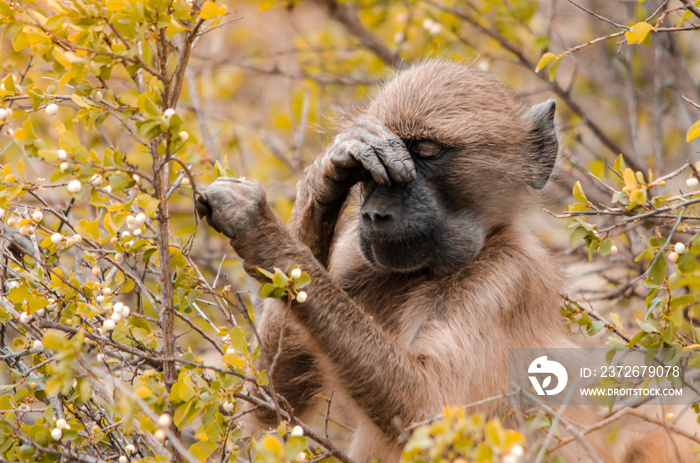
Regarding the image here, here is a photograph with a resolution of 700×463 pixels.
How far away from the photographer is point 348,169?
425 centimetres

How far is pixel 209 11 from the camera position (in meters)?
2.92

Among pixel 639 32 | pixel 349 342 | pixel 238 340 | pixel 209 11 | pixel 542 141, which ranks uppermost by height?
pixel 209 11

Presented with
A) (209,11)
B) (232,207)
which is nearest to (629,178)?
(232,207)

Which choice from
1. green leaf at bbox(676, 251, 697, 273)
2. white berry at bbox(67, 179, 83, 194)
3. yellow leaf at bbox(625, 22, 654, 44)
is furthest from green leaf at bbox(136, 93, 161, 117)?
green leaf at bbox(676, 251, 697, 273)

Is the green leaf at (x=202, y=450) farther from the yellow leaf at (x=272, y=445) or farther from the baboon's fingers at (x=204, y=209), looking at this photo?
the baboon's fingers at (x=204, y=209)

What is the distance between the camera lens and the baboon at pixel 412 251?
12.5 ft

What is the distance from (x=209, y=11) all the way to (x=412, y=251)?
2048mm

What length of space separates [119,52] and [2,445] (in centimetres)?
179

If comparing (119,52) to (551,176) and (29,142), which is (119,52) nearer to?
(29,142)

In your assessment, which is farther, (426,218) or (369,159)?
(426,218)

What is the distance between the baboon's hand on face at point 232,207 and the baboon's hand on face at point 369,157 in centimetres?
61

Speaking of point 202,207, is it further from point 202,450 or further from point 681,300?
point 681,300

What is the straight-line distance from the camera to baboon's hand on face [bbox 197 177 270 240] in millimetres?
3635

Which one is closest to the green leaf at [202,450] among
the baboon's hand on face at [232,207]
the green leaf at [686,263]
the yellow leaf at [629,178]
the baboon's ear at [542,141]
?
the baboon's hand on face at [232,207]
